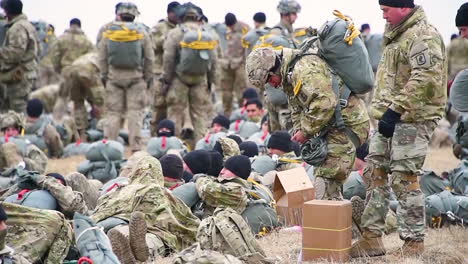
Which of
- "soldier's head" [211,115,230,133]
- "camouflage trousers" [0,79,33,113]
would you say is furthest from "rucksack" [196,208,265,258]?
"camouflage trousers" [0,79,33,113]

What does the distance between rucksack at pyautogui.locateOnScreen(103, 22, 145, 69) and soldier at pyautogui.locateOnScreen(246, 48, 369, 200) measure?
25.7ft

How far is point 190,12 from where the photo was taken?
583 inches

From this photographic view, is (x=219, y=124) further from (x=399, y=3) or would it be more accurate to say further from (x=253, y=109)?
(x=399, y=3)

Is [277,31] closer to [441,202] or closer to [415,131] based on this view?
[441,202]

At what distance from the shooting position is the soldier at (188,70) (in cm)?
1475

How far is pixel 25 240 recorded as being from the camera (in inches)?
261

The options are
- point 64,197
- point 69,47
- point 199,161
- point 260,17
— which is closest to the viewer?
point 64,197

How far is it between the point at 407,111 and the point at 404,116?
5 cm

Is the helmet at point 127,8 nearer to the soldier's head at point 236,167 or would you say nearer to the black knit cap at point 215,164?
the black knit cap at point 215,164

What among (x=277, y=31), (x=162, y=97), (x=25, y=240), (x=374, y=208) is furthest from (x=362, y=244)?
(x=162, y=97)

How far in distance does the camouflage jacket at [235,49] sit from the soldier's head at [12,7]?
556cm

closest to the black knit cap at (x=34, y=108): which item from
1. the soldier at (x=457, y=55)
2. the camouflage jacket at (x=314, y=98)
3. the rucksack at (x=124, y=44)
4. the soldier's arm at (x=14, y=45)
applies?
the soldier's arm at (x=14, y=45)

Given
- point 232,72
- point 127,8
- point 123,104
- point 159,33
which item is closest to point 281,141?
point 127,8

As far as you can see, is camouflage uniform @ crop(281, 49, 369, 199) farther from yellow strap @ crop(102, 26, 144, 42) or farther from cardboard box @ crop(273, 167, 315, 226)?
yellow strap @ crop(102, 26, 144, 42)
